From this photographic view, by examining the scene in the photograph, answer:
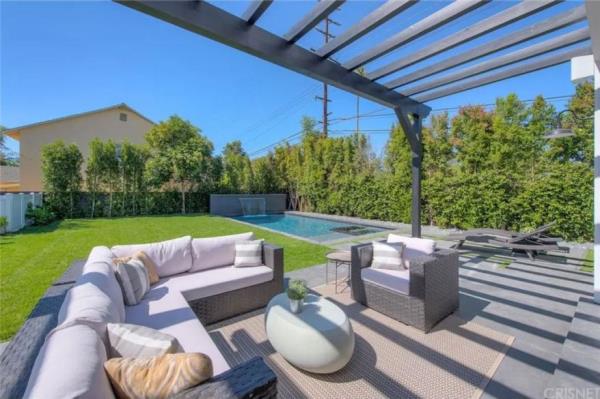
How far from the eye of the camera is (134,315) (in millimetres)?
2477

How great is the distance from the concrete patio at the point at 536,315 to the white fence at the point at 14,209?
30.4ft

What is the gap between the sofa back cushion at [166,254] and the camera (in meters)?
3.38

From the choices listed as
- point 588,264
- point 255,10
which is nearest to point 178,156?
point 255,10

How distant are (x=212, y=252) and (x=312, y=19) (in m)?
3.07

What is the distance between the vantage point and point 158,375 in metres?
1.24

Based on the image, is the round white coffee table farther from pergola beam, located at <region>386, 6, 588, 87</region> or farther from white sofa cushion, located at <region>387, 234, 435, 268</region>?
pergola beam, located at <region>386, 6, 588, 87</region>

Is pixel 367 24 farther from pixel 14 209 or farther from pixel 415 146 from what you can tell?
pixel 14 209

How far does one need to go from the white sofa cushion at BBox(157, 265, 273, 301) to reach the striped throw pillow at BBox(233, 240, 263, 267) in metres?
0.07

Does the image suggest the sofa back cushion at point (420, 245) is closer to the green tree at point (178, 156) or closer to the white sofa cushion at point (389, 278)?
the white sofa cushion at point (389, 278)

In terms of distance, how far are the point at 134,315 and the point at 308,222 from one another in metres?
11.4

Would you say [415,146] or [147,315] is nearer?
[147,315]

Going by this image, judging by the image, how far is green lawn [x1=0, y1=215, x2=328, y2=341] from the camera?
3754mm

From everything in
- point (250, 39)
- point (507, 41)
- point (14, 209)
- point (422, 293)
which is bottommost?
point (422, 293)

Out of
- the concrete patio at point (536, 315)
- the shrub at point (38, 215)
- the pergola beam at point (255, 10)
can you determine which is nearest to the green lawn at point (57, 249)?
the shrub at point (38, 215)
